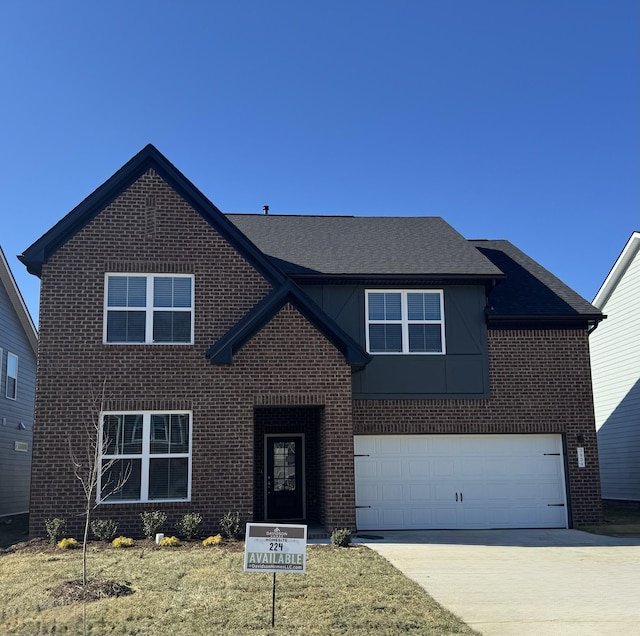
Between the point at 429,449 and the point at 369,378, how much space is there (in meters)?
→ 2.20

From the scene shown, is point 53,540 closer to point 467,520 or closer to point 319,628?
point 319,628

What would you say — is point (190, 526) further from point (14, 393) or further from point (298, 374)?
point (14, 393)

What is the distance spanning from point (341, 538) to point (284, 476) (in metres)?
4.65

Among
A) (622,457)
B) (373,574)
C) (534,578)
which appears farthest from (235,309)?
(622,457)

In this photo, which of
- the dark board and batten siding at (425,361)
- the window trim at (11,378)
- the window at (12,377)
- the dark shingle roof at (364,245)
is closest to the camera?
the dark board and batten siding at (425,361)

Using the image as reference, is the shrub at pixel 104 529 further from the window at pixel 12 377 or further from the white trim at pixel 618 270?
the white trim at pixel 618 270

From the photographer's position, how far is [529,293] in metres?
18.8

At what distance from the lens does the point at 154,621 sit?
323 inches

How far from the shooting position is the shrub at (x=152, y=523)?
14.1m

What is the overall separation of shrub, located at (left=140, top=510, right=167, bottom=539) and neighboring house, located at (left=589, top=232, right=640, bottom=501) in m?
14.8

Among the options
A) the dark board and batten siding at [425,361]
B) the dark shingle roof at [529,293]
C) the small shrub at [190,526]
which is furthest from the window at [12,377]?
the dark shingle roof at [529,293]

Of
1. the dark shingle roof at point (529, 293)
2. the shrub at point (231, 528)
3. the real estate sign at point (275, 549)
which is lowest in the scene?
the shrub at point (231, 528)

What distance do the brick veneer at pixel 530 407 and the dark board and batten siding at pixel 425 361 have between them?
0.21 m

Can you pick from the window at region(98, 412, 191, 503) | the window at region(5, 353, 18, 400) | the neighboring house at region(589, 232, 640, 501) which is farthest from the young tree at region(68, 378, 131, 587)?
the neighboring house at region(589, 232, 640, 501)
